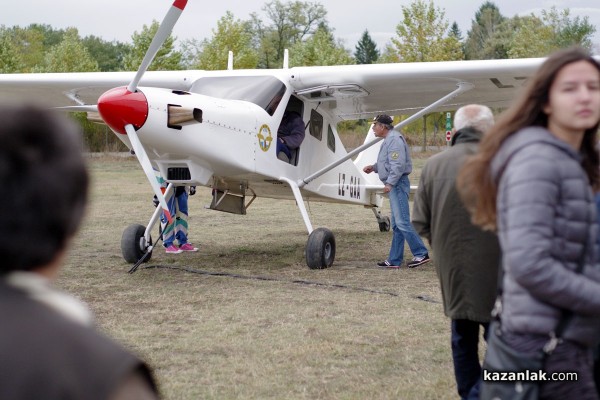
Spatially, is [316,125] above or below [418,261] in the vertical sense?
above

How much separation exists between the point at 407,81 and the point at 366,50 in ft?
283

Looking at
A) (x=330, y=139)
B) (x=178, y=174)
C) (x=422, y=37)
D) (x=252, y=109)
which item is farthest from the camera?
(x=422, y=37)

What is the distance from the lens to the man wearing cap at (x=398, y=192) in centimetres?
934

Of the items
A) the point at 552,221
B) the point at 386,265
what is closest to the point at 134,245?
the point at 386,265

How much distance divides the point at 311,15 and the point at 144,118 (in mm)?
65582

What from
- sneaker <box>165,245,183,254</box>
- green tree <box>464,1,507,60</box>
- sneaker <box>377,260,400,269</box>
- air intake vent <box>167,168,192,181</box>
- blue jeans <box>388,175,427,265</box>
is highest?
green tree <box>464,1,507,60</box>

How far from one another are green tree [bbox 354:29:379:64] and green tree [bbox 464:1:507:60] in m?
10.5

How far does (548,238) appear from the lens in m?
2.25

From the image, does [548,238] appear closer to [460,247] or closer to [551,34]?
[460,247]

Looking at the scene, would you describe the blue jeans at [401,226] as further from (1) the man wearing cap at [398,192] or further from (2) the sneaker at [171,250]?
(2) the sneaker at [171,250]

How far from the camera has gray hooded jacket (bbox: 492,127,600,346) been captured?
2.25 meters

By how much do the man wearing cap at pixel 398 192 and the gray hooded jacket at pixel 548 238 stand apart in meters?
6.91

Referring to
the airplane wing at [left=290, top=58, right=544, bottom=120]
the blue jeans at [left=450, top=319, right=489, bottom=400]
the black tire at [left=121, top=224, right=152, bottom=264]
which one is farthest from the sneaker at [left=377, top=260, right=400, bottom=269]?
the blue jeans at [left=450, top=319, right=489, bottom=400]

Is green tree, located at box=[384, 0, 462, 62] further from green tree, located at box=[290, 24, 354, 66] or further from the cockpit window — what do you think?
the cockpit window
